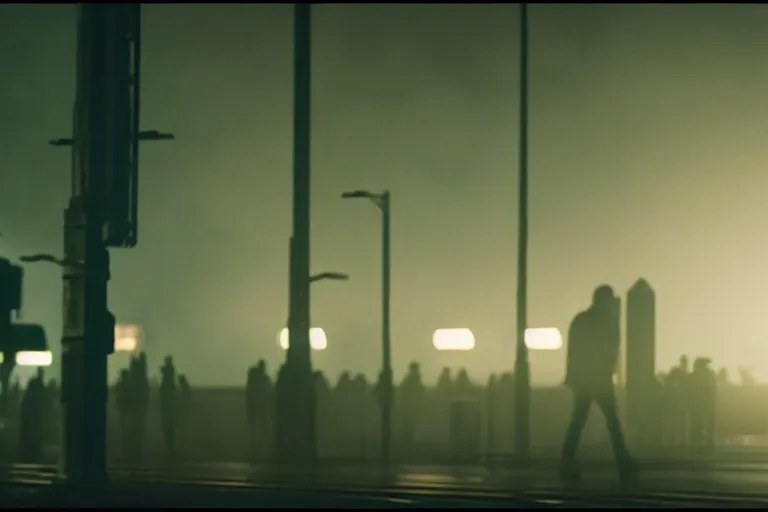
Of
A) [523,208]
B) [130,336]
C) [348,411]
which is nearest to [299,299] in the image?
[523,208]

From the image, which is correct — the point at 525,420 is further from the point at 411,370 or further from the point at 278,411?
the point at 411,370

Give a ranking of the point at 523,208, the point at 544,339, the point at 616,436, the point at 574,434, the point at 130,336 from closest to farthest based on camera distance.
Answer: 1. the point at 616,436
2. the point at 574,434
3. the point at 523,208
4. the point at 544,339
5. the point at 130,336

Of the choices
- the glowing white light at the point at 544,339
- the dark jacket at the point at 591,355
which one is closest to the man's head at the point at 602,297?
the dark jacket at the point at 591,355

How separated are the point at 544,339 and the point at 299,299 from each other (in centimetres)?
1011

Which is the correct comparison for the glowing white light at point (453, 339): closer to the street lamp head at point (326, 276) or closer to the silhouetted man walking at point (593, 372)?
the street lamp head at point (326, 276)

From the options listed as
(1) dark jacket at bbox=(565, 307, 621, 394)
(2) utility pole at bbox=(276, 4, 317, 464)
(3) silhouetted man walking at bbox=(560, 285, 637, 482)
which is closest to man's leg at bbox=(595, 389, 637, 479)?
(3) silhouetted man walking at bbox=(560, 285, 637, 482)

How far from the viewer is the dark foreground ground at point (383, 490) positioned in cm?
1439

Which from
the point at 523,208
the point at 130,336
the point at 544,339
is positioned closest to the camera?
the point at 523,208

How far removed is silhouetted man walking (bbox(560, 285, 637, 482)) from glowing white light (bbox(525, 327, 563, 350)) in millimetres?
16740

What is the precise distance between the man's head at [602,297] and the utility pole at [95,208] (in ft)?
14.9

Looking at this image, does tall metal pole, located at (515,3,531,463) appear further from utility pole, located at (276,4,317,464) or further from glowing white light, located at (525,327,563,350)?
utility pole, located at (276,4,317,464)

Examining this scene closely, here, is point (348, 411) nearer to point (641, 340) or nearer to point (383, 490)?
point (641, 340)

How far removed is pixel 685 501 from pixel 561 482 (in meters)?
3.49

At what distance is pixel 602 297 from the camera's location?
1828cm
